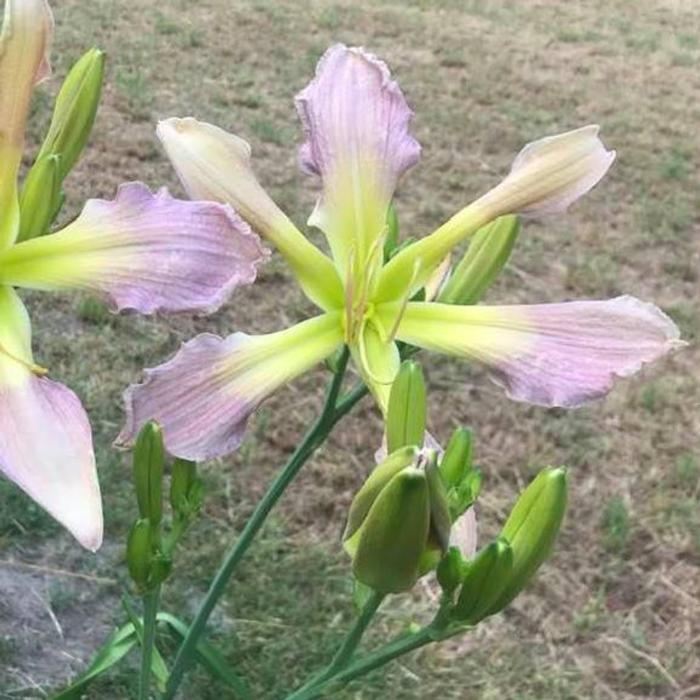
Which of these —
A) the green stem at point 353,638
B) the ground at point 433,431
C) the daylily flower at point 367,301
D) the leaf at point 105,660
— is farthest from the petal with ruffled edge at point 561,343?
the ground at point 433,431

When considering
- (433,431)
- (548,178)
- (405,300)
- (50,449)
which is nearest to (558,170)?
(548,178)

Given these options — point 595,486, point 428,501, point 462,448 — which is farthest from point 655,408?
point 428,501

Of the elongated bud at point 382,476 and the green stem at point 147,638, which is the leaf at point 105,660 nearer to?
the green stem at point 147,638

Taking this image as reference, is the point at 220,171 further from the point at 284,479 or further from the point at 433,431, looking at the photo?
the point at 433,431

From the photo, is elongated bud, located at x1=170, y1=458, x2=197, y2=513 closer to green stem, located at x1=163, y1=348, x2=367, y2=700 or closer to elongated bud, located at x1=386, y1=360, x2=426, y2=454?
green stem, located at x1=163, y1=348, x2=367, y2=700

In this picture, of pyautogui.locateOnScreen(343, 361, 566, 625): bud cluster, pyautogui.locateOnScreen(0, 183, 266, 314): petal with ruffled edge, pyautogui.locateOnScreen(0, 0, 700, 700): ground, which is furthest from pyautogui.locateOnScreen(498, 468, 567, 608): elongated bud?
pyautogui.locateOnScreen(0, 0, 700, 700): ground

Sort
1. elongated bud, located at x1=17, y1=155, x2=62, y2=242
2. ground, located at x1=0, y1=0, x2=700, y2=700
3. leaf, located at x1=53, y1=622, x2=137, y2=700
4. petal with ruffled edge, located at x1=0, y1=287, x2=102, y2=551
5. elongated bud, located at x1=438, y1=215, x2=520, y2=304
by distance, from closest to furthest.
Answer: petal with ruffled edge, located at x1=0, y1=287, x2=102, y2=551 → elongated bud, located at x1=17, y1=155, x2=62, y2=242 → elongated bud, located at x1=438, y1=215, x2=520, y2=304 → leaf, located at x1=53, y1=622, x2=137, y2=700 → ground, located at x1=0, y1=0, x2=700, y2=700
